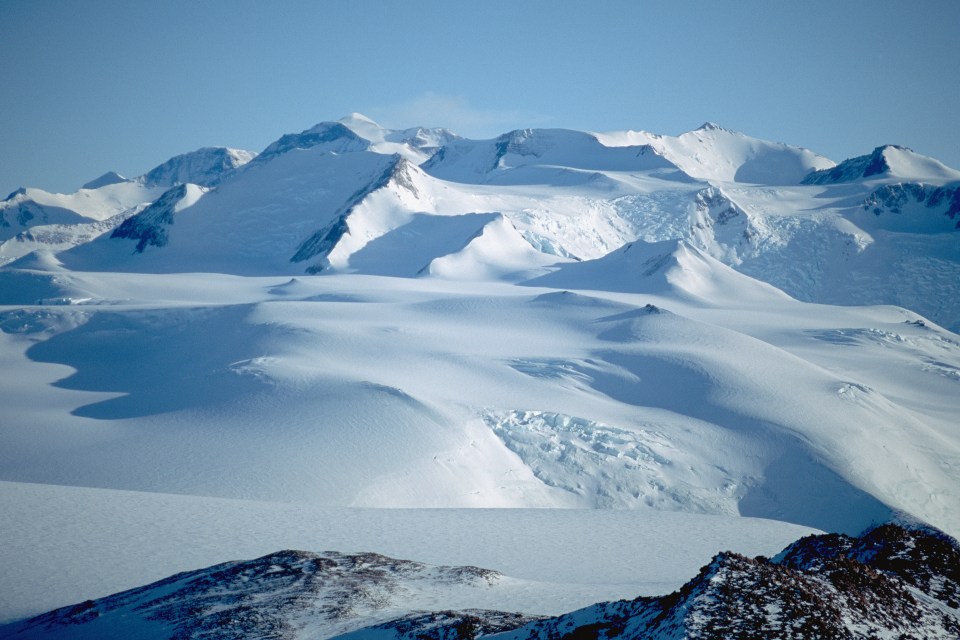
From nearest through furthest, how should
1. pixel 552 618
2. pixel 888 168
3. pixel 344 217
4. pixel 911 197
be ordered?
pixel 552 618 → pixel 344 217 → pixel 911 197 → pixel 888 168

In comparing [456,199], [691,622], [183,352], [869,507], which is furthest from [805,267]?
[691,622]

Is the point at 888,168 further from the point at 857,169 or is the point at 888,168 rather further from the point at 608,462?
the point at 608,462

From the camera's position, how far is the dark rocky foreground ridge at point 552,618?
9.32 metres

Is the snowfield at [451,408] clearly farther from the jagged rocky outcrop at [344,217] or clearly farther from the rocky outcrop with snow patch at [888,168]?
the rocky outcrop with snow patch at [888,168]

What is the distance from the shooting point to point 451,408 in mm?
33312

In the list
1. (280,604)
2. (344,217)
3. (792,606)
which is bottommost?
(280,604)

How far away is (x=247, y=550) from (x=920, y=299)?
3870 inches

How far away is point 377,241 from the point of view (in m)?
88.7

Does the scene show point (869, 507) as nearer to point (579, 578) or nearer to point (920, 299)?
point (579, 578)

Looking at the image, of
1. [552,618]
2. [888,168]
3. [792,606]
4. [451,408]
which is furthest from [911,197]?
[552,618]

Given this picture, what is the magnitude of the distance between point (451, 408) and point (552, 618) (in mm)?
22177

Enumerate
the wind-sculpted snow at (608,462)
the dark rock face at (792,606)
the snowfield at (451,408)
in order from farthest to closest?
the wind-sculpted snow at (608,462), the snowfield at (451,408), the dark rock face at (792,606)

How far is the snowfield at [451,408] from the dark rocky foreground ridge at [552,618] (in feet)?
8.05

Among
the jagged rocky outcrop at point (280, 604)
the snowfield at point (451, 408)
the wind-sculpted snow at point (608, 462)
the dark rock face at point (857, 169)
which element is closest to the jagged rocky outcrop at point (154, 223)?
the snowfield at point (451, 408)
